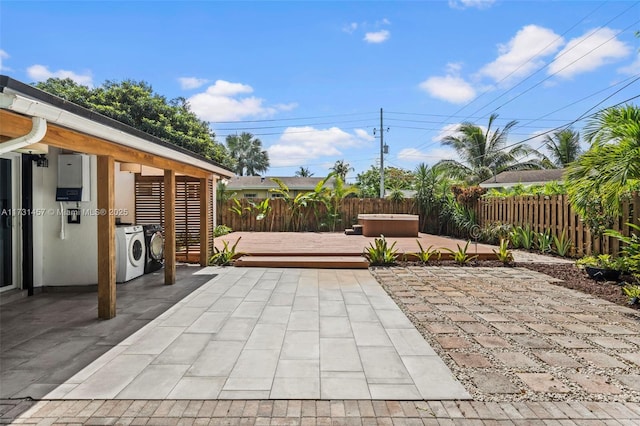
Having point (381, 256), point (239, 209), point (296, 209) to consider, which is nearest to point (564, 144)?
point (296, 209)

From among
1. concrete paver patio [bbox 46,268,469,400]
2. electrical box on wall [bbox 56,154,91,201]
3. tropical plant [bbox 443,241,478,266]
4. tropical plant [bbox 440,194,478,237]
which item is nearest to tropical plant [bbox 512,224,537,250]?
tropical plant [bbox 440,194,478,237]

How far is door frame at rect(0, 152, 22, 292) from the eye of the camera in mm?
4918

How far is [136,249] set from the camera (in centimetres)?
644

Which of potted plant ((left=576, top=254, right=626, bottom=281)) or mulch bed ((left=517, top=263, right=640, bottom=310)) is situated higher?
potted plant ((left=576, top=254, right=626, bottom=281))

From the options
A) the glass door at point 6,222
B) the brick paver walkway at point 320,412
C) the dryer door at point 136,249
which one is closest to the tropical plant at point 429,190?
the dryer door at point 136,249

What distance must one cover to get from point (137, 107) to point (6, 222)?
1623 cm

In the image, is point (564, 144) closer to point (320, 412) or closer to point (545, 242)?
point (545, 242)

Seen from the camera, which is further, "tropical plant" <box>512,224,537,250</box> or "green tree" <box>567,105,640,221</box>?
"tropical plant" <box>512,224,537,250</box>

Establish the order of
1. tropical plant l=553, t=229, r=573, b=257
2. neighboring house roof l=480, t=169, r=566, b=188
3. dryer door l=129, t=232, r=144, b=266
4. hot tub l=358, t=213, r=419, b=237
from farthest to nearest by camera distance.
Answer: neighboring house roof l=480, t=169, r=566, b=188 → hot tub l=358, t=213, r=419, b=237 → tropical plant l=553, t=229, r=573, b=257 → dryer door l=129, t=232, r=144, b=266

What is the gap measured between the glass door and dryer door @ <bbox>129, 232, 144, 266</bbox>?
64.0 inches

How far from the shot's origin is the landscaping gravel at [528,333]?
2637mm

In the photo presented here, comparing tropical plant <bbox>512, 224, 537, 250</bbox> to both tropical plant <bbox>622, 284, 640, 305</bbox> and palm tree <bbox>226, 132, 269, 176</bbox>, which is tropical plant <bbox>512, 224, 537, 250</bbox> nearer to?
tropical plant <bbox>622, 284, 640, 305</bbox>

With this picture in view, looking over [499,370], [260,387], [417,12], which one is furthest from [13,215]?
[417,12]

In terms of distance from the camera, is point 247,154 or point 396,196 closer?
point 396,196
